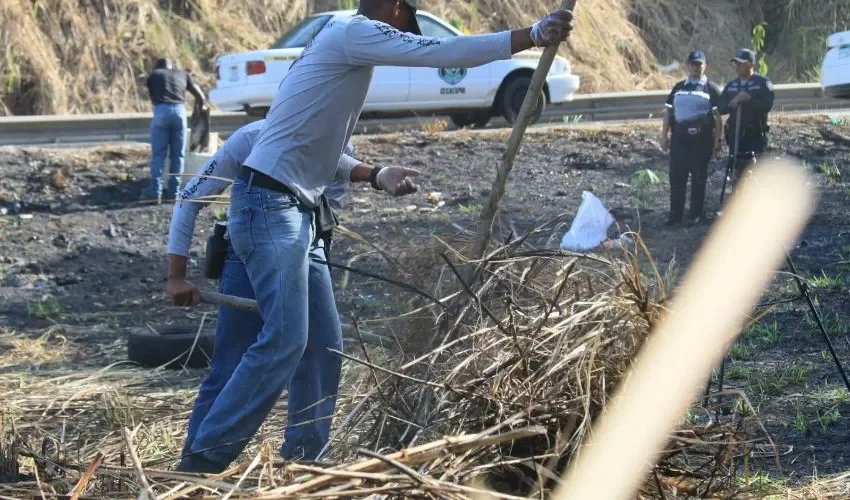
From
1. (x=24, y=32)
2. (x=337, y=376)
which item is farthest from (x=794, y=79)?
(x=337, y=376)

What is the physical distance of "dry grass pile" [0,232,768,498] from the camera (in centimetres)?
345

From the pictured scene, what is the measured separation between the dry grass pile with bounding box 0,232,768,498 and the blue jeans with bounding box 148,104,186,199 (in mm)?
8916

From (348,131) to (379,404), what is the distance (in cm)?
110

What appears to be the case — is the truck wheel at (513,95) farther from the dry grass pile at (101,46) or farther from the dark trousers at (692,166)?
the dry grass pile at (101,46)

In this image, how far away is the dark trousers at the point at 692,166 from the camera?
11.6 m

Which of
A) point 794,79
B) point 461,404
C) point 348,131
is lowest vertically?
point 794,79

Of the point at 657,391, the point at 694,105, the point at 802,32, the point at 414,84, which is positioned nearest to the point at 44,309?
the point at 694,105

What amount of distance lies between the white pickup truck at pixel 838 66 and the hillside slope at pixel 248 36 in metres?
8.52

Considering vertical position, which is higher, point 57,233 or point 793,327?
point 793,327

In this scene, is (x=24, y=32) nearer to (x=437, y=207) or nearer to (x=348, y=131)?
(x=437, y=207)

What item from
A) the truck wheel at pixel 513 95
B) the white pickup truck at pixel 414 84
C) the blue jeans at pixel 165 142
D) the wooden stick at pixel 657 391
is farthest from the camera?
the truck wheel at pixel 513 95

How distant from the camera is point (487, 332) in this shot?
418cm

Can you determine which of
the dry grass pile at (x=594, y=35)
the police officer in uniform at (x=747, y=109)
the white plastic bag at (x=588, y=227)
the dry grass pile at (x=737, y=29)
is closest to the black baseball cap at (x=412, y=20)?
the white plastic bag at (x=588, y=227)

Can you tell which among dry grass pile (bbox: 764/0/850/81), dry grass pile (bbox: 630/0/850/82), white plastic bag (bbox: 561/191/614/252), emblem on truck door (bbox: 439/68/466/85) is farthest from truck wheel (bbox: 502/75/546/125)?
dry grass pile (bbox: 764/0/850/81)
